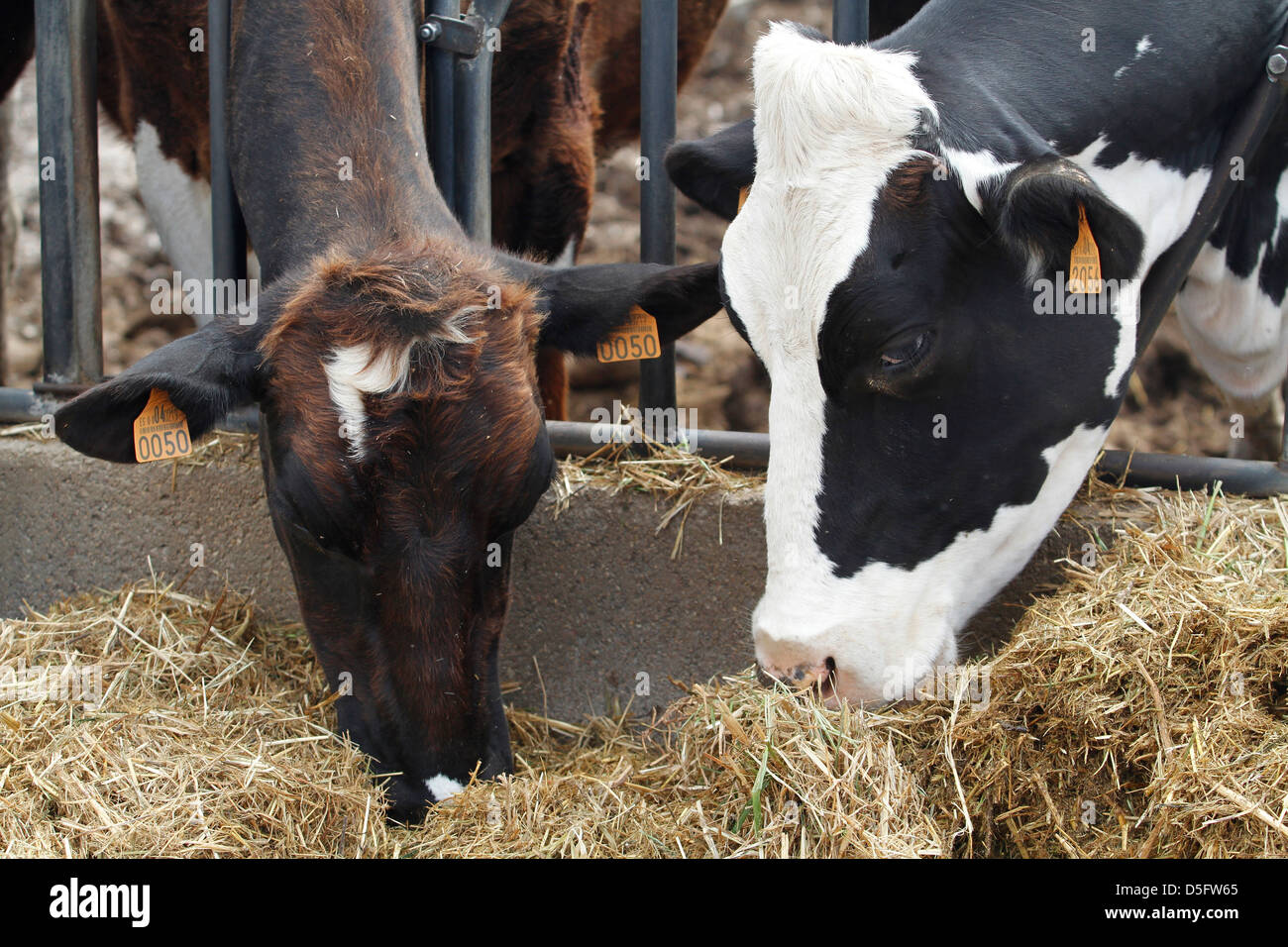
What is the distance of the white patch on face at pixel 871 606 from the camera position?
2410 millimetres

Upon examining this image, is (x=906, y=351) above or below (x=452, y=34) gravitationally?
below

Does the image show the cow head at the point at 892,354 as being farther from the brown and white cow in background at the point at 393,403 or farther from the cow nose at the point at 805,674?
the brown and white cow in background at the point at 393,403

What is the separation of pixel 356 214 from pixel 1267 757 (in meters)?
2.19

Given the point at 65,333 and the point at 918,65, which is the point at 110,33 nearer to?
the point at 65,333

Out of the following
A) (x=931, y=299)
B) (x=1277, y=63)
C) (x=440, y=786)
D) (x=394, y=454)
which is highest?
(x=1277, y=63)

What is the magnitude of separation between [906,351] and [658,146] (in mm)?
1429

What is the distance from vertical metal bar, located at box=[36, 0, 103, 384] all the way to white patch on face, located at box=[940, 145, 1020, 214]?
2.68 metres

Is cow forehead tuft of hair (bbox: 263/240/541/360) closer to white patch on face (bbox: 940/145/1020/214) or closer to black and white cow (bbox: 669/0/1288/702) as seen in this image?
black and white cow (bbox: 669/0/1288/702)

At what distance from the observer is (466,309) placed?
261 cm

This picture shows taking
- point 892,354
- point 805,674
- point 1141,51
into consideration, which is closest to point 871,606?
point 805,674

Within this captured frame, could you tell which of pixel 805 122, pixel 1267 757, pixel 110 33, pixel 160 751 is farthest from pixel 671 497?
pixel 110 33

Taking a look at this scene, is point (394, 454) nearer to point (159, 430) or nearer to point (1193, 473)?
point (159, 430)

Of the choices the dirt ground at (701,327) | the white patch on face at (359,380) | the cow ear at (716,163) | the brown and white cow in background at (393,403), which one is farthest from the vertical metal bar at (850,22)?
the dirt ground at (701,327)

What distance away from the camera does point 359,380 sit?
2.48 meters
